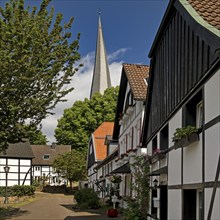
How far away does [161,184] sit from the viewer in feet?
38.8

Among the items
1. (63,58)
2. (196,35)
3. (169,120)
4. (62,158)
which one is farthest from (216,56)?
(62,158)

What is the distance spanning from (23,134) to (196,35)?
1460 centimetres

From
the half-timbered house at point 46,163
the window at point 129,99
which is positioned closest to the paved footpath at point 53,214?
the window at point 129,99

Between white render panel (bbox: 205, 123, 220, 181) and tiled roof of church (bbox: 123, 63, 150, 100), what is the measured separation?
542 inches

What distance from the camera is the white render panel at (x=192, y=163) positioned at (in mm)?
7560

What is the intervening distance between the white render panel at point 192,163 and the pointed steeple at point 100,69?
66.5 metres

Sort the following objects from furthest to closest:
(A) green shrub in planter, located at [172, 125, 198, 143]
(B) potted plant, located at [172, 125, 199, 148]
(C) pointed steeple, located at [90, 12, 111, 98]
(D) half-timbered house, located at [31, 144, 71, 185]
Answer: (C) pointed steeple, located at [90, 12, 111, 98] → (D) half-timbered house, located at [31, 144, 71, 185] → (A) green shrub in planter, located at [172, 125, 198, 143] → (B) potted plant, located at [172, 125, 199, 148]

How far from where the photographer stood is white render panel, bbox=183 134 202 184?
756cm

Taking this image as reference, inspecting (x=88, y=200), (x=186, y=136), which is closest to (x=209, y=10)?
(x=186, y=136)

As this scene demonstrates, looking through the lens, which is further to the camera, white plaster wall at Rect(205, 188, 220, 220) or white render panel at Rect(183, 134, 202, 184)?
white render panel at Rect(183, 134, 202, 184)

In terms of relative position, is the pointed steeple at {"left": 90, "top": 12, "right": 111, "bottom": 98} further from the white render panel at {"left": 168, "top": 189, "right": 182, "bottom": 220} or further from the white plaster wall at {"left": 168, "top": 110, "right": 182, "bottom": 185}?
the white render panel at {"left": 168, "top": 189, "right": 182, "bottom": 220}

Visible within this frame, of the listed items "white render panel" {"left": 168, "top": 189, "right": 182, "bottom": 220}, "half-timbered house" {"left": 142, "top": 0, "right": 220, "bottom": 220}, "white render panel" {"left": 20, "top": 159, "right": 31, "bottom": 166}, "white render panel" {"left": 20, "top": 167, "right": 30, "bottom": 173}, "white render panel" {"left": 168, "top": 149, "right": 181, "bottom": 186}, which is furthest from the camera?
"white render panel" {"left": 20, "top": 159, "right": 31, "bottom": 166}

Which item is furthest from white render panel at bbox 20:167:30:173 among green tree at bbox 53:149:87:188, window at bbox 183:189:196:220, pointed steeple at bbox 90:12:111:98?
window at bbox 183:189:196:220

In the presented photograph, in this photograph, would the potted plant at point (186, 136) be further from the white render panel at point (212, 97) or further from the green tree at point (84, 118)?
the green tree at point (84, 118)
